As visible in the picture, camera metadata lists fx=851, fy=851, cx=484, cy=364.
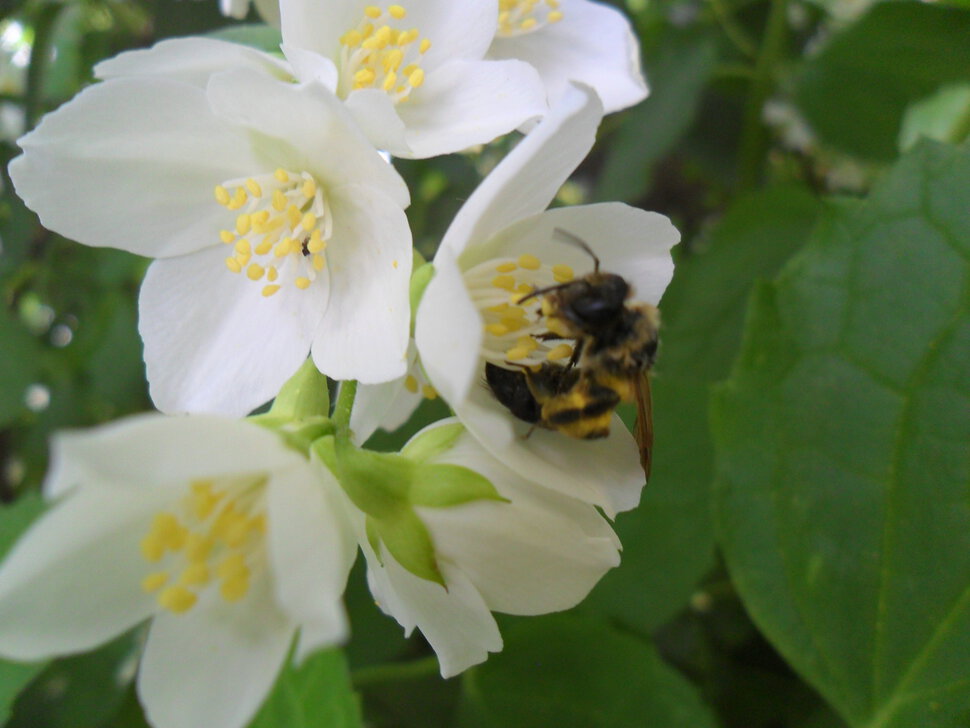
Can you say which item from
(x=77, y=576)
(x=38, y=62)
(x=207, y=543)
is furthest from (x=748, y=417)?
(x=38, y=62)

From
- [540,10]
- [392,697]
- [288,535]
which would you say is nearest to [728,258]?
[540,10]

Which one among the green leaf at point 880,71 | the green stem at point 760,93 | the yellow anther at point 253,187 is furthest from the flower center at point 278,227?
the green stem at point 760,93

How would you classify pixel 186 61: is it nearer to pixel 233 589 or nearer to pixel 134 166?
pixel 134 166

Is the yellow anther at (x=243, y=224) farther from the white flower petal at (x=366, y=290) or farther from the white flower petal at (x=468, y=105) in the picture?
the white flower petal at (x=468, y=105)

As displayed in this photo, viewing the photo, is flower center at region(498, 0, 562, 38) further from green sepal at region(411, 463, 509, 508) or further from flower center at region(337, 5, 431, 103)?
green sepal at region(411, 463, 509, 508)

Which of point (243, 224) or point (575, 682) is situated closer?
point (243, 224)

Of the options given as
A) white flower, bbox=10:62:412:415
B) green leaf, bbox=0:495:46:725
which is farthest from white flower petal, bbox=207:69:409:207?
green leaf, bbox=0:495:46:725
